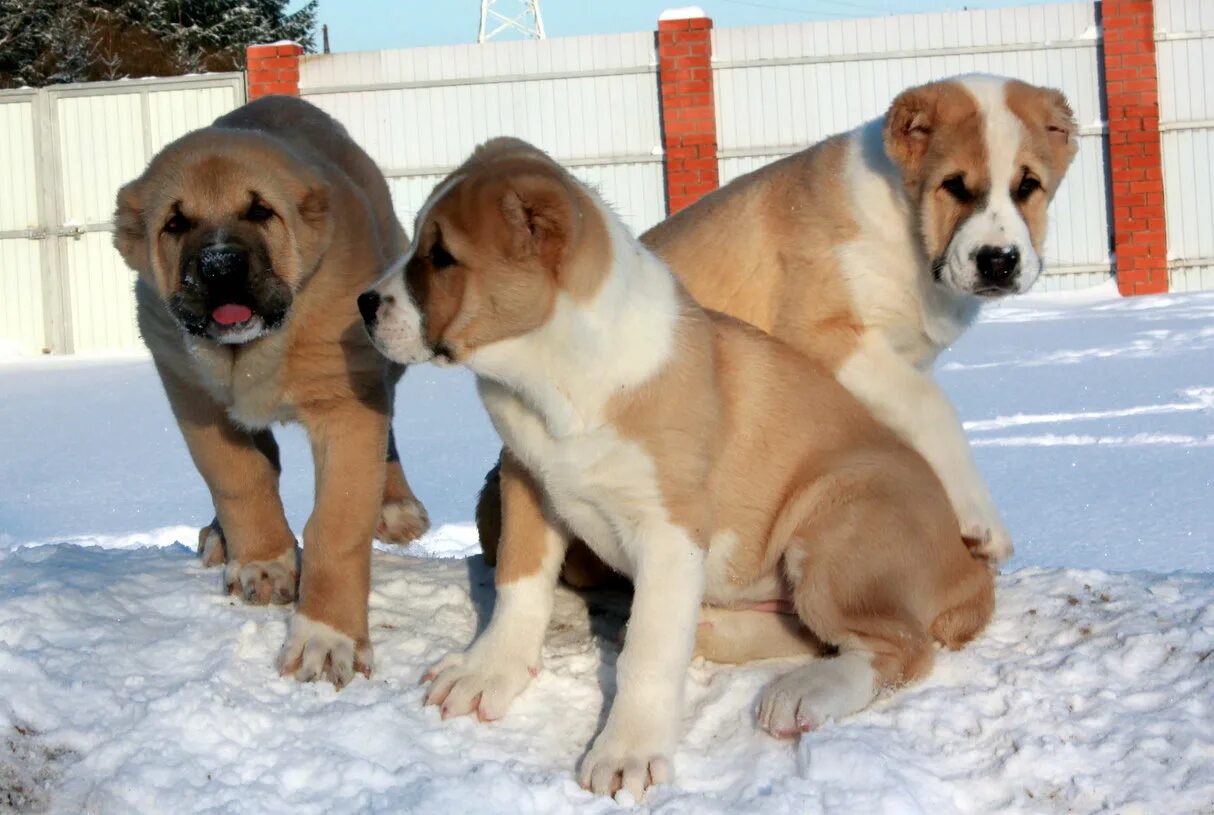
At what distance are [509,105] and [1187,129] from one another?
9.17 metres

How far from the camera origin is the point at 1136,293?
18.9 meters

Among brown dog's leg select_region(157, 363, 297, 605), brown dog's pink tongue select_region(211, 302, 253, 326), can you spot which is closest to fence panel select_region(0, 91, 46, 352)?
brown dog's leg select_region(157, 363, 297, 605)

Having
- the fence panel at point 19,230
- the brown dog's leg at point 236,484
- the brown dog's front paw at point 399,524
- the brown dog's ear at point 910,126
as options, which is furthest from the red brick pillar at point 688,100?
the brown dog's leg at point 236,484

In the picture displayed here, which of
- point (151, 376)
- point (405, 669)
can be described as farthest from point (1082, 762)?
point (151, 376)

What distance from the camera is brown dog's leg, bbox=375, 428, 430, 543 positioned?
5.76 meters

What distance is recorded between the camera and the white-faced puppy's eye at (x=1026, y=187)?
4.55m

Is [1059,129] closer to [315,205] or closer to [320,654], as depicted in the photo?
[315,205]

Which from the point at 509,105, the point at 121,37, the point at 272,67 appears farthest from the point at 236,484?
the point at 121,37

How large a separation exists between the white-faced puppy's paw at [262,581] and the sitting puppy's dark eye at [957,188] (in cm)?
248

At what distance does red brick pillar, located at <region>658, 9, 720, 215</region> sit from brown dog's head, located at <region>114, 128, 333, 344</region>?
49.2 ft

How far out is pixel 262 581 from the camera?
4570 mm

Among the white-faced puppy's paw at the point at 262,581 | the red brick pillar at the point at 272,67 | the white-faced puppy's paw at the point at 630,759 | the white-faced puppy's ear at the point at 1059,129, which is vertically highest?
the red brick pillar at the point at 272,67

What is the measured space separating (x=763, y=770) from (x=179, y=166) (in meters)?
2.53

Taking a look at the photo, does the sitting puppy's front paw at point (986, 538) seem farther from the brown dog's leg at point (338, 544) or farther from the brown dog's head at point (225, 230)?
the brown dog's head at point (225, 230)
